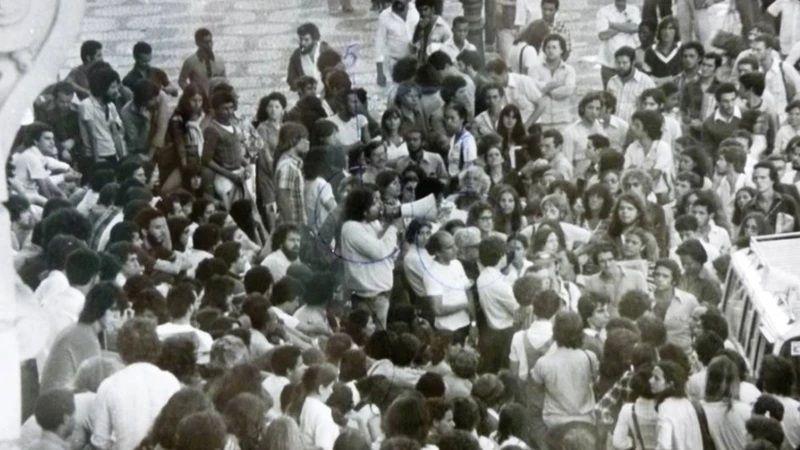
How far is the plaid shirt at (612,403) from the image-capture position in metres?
8.28

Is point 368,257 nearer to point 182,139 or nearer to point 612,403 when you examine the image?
point 182,139

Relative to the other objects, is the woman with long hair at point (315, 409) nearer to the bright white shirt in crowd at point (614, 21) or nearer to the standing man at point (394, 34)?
the standing man at point (394, 34)

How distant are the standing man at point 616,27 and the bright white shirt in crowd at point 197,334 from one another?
3.56 meters

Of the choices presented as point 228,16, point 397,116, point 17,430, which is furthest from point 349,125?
point 17,430

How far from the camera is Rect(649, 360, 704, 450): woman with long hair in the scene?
26.3 ft

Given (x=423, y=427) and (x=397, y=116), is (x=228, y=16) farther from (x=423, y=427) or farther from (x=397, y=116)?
(x=423, y=427)

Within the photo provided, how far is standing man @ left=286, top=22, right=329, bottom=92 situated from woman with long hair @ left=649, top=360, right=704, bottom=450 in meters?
3.04

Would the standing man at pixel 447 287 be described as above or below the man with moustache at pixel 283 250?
below

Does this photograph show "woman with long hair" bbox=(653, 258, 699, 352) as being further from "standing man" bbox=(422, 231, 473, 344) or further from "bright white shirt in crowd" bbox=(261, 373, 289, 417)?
"bright white shirt in crowd" bbox=(261, 373, 289, 417)

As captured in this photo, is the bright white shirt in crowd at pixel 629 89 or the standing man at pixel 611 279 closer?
the standing man at pixel 611 279

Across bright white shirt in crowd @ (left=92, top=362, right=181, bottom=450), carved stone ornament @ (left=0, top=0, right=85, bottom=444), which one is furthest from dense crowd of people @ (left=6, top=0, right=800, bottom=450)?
carved stone ornament @ (left=0, top=0, right=85, bottom=444)

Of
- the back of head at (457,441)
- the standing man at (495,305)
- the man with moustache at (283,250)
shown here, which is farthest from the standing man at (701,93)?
the back of head at (457,441)

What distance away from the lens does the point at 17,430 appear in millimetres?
4836

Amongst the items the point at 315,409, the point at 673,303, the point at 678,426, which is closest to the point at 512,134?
the point at 673,303
